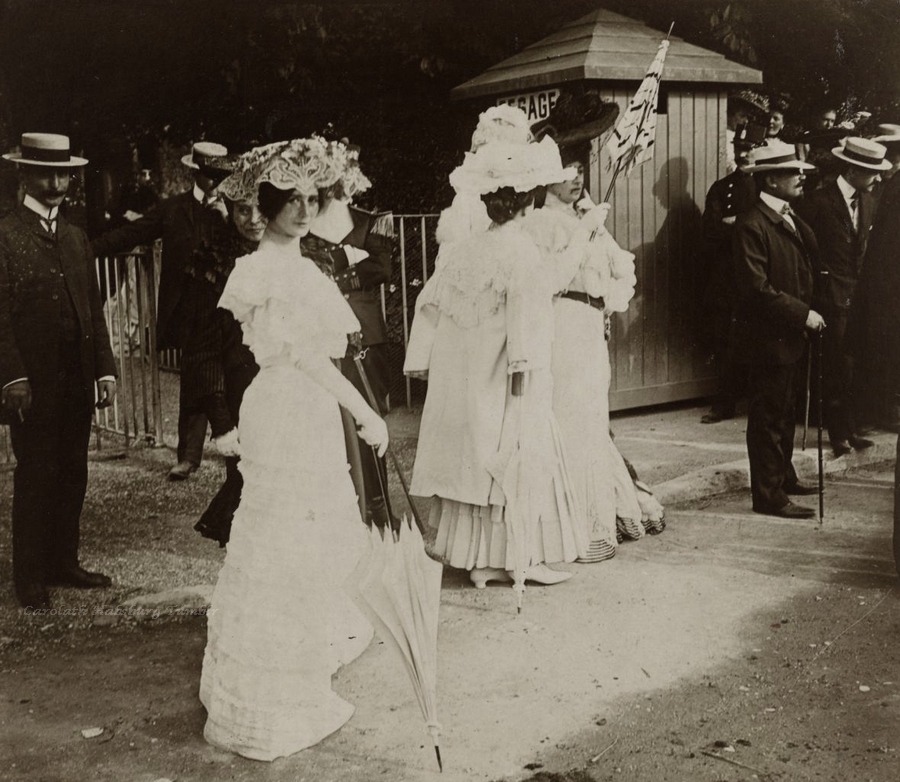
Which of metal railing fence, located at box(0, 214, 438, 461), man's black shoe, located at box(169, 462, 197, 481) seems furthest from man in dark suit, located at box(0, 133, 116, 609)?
metal railing fence, located at box(0, 214, 438, 461)

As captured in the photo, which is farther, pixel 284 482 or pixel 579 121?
pixel 579 121

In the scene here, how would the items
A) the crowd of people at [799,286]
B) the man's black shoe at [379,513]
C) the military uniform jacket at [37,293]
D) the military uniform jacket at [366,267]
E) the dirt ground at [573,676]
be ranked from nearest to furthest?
the dirt ground at [573,676], the man's black shoe at [379,513], the military uniform jacket at [37,293], the military uniform jacket at [366,267], the crowd of people at [799,286]

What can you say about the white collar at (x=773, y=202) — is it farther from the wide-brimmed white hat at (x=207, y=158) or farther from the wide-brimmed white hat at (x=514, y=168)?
the wide-brimmed white hat at (x=207, y=158)

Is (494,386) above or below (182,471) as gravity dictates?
above

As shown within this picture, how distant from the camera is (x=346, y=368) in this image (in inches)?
185

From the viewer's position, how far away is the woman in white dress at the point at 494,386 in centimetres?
485

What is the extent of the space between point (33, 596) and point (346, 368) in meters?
1.73

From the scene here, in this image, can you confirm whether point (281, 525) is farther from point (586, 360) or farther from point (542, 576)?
point (586, 360)

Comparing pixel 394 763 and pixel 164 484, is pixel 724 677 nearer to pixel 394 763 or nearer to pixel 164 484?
pixel 394 763

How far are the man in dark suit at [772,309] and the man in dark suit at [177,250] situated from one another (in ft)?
9.92

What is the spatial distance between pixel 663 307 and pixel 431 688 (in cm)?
552

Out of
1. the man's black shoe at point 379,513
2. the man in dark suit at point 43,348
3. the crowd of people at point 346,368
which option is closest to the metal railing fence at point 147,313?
the crowd of people at point 346,368

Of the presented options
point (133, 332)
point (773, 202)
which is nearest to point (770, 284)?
point (773, 202)

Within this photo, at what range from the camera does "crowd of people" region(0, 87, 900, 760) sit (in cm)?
357
